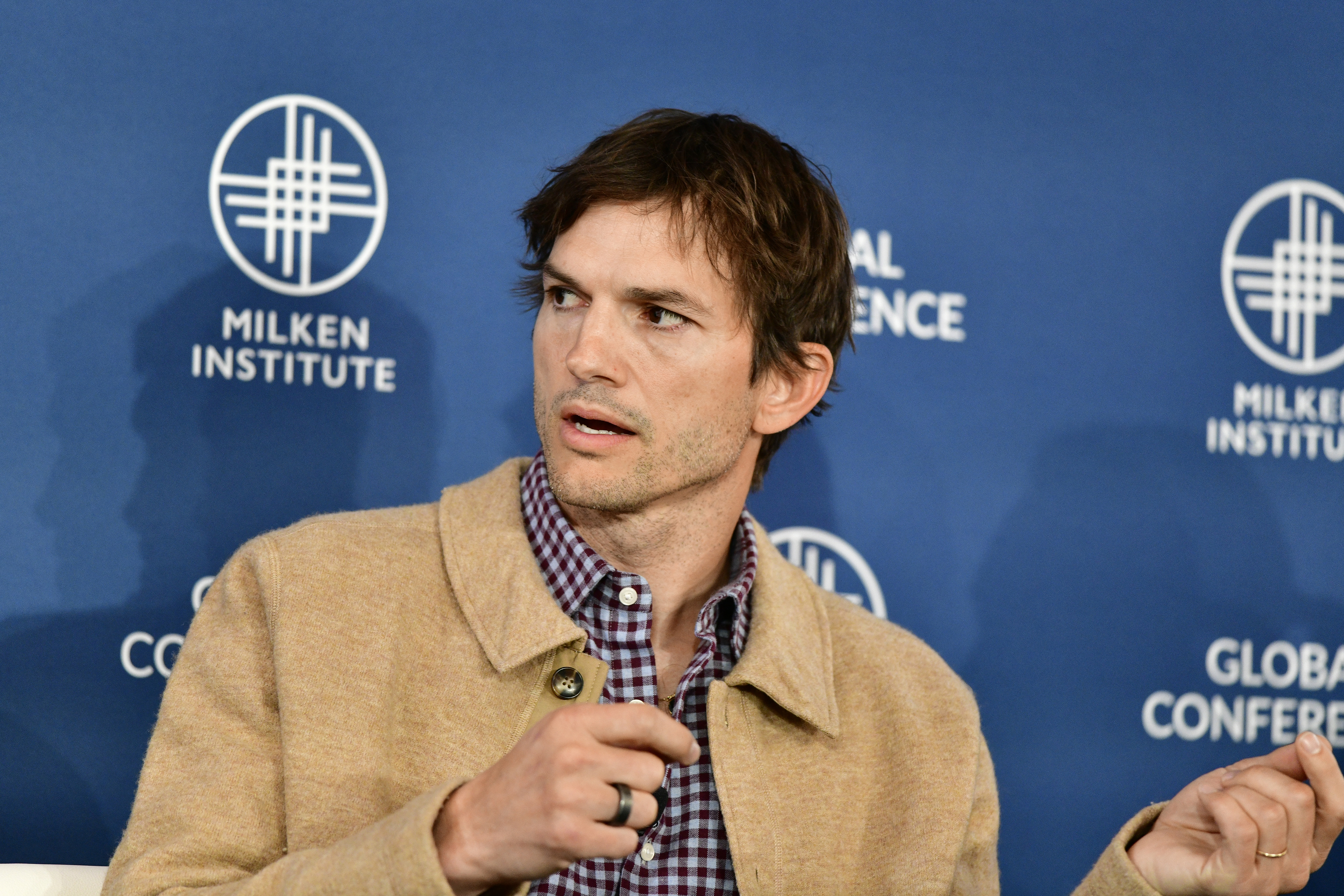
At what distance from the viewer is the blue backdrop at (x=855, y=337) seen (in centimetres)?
226

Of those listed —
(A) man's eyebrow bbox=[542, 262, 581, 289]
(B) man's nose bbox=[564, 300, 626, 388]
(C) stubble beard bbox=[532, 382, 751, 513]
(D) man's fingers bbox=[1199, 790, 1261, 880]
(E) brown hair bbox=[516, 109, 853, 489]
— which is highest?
(E) brown hair bbox=[516, 109, 853, 489]


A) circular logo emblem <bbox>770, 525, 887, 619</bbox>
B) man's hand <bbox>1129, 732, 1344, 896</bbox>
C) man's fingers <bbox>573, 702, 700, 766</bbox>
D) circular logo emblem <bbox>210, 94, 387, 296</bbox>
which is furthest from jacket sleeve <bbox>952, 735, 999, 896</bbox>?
circular logo emblem <bbox>210, 94, 387, 296</bbox>

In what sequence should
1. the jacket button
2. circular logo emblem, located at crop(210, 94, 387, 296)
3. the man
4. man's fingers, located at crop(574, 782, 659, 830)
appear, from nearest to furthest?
man's fingers, located at crop(574, 782, 659, 830) < the man < the jacket button < circular logo emblem, located at crop(210, 94, 387, 296)

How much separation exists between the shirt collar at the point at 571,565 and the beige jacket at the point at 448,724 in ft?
0.12

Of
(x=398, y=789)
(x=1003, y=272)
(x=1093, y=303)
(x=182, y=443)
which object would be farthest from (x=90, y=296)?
(x=1093, y=303)

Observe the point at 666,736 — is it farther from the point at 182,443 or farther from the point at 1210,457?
the point at 1210,457

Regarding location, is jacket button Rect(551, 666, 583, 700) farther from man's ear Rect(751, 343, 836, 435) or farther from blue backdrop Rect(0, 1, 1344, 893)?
blue backdrop Rect(0, 1, 1344, 893)

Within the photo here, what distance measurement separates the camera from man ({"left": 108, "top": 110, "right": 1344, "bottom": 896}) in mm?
1645

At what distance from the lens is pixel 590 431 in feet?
6.20

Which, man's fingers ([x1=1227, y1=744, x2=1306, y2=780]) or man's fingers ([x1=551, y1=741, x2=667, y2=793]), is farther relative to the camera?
man's fingers ([x1=1227, y1=744, x2=1306, y2=780])

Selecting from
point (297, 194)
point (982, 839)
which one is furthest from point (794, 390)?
point (297, 194)

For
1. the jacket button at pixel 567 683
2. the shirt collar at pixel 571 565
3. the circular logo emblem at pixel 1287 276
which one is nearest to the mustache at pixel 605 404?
the shirt collar at pixel 571 565

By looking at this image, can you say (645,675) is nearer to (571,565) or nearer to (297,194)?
(571,565)

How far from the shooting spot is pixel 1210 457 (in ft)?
8.86
